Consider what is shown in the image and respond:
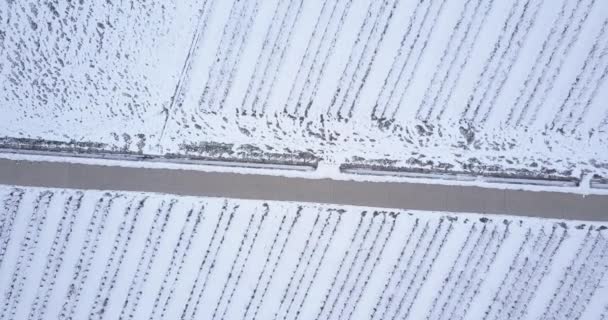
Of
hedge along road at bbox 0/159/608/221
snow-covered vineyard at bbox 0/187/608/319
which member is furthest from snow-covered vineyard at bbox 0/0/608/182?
snow-covered vineyard at bbox 0/187/608/319

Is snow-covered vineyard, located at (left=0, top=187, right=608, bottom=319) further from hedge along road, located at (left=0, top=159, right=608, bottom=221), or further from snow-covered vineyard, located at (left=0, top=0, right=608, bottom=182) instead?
snow-covered vineyard, located at (left=0, top=0, right=608, bottom=182)

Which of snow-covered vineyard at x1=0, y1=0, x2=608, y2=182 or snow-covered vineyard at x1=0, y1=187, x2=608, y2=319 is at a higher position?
snow-covered vineyard at x1=0, y1=0, x2=608, y2=182

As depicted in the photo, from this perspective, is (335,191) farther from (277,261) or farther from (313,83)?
(313,83)

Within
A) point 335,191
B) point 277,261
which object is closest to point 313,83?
point 335,191

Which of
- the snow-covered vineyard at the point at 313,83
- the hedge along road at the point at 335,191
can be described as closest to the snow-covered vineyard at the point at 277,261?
the hedge along road at the point at 335,191

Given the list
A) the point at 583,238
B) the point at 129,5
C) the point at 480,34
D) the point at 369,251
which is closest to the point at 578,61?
the point at 480,34

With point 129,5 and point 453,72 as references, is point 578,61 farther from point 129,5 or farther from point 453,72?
point 129,5
